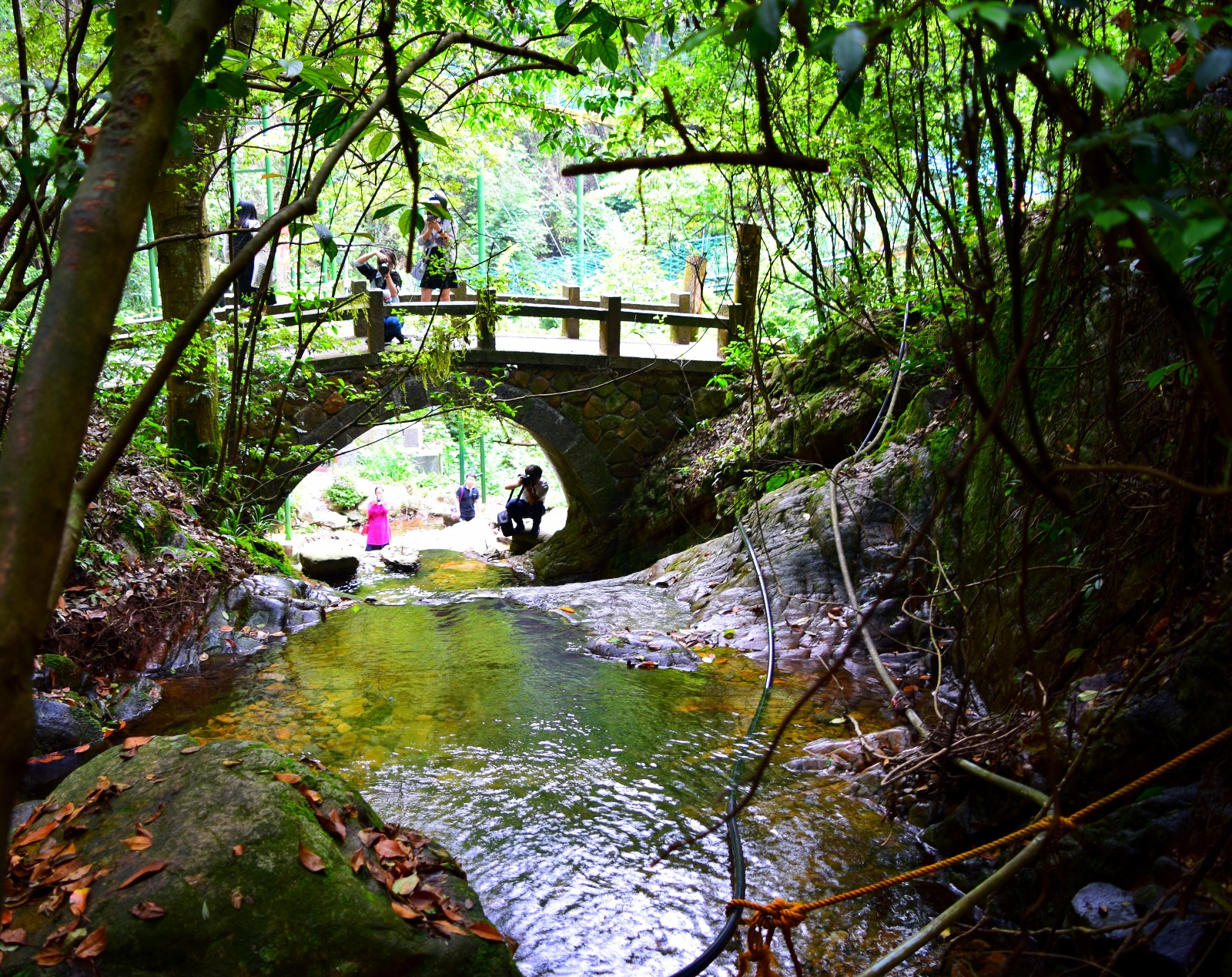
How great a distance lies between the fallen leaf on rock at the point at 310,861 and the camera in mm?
2115

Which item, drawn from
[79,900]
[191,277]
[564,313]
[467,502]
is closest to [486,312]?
[191,277]

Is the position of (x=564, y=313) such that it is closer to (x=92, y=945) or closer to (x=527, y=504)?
(x=527, y=504)

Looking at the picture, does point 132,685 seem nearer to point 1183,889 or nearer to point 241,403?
point 241,403

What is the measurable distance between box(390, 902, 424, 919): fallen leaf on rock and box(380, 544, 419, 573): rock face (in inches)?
378

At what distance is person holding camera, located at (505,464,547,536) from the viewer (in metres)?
12.4

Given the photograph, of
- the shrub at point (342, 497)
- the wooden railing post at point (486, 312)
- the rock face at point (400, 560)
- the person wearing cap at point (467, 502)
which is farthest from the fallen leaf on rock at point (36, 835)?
the shrub at point (342, 497)

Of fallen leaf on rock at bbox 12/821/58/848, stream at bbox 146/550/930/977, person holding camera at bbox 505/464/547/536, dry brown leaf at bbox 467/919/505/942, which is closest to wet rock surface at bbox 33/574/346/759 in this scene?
stream at bbox 146/550/930/977

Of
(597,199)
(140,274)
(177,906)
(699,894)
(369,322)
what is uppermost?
(597,199)

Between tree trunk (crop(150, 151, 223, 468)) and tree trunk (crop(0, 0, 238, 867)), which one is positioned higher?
tree trunk (crop(150, 151, 223, 468))

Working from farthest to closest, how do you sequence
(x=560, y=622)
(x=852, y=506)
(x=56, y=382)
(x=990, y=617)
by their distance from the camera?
(x=560, y=622) < (x=852, y=506) < (x=990, y=617) < (x=56, y=382)

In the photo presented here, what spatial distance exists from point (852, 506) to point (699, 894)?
3.08 meters

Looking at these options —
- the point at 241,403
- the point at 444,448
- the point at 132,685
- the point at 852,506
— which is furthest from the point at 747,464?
the point at 444,448

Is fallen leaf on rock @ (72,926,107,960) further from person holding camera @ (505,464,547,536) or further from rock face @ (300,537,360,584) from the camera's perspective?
→ person holding camera @ (505,464,547,536)

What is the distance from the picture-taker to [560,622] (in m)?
6.12
